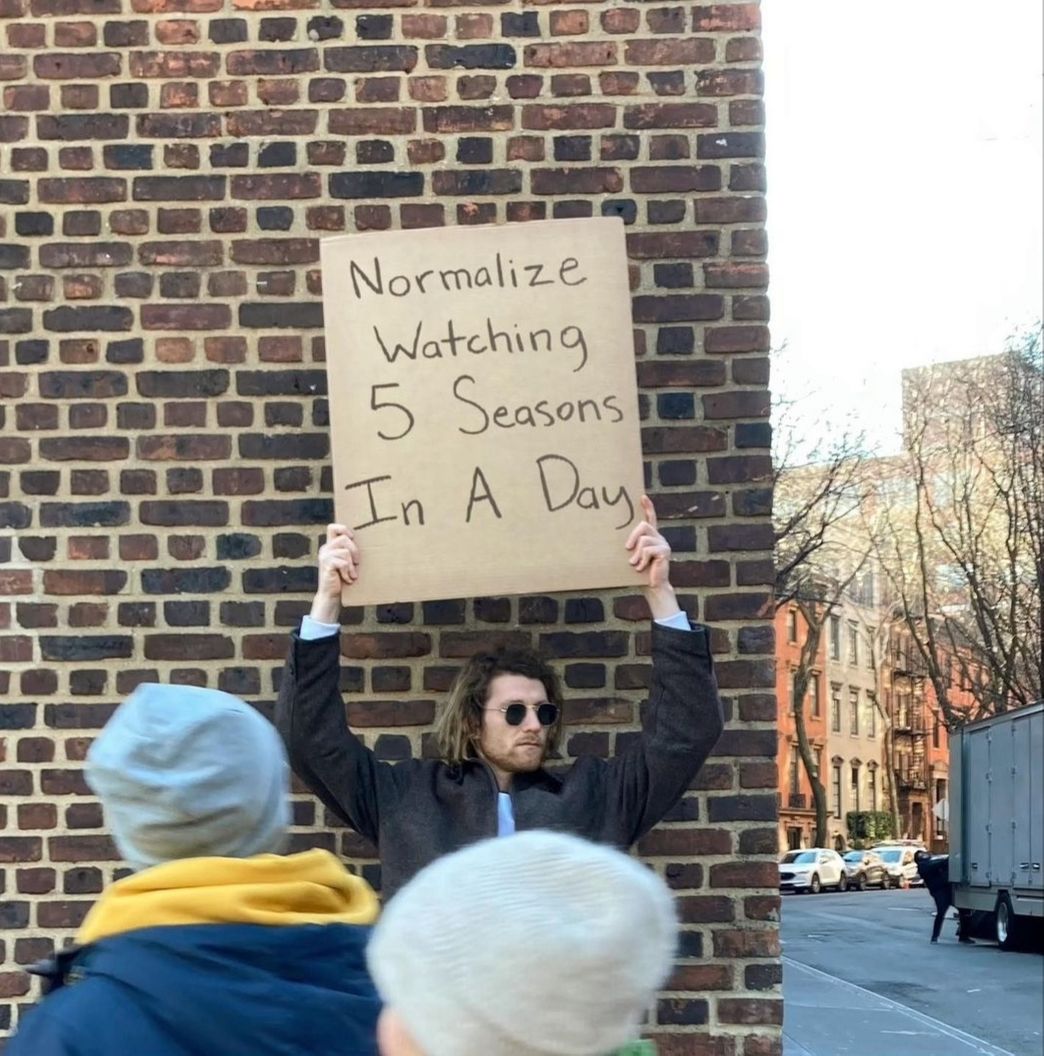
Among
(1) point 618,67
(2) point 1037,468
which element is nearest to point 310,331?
(1) point 618,67

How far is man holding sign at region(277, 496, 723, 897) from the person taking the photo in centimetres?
319

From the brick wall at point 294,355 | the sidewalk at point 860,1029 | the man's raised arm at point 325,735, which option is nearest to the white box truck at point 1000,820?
the sidewalk at point 860,1029

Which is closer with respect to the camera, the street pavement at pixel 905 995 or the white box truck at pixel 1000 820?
the street pavement at pixel 905 995

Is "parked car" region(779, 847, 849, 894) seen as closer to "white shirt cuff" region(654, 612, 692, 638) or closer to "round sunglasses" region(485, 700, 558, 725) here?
"white shirt cuff" region(654, 612, 692, 638)

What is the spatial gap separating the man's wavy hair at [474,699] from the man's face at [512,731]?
0.02 metres

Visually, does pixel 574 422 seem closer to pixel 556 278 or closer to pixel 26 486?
pixel 556 278

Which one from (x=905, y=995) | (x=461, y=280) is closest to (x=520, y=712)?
(x=461, y=280)

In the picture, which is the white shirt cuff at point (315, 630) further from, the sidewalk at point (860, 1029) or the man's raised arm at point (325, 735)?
the sidewalk at point (860, 1029)

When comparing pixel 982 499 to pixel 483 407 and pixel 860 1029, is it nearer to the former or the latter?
pixel 860 1029

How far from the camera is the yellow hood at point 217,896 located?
5.15ft

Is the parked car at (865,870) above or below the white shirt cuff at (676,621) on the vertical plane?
below

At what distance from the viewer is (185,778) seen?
1617 mm

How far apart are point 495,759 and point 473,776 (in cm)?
6

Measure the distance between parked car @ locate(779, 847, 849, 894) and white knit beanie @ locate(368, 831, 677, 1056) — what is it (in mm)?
39938
